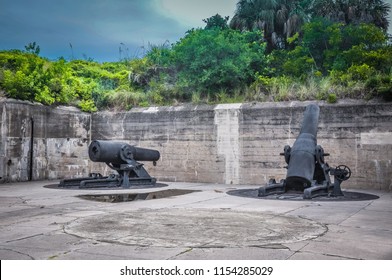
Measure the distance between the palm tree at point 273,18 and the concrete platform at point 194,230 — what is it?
16941 mm

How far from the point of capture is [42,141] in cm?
1375

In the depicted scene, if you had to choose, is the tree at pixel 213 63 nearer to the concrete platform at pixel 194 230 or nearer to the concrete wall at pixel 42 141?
the concrete wall at pixel 42 141

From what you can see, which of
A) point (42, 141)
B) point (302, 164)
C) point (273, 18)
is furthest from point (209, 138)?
point (273, 18)

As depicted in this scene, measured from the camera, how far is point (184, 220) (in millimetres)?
5680

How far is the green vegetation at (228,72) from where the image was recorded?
13344mm

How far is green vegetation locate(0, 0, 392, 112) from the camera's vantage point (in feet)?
43.8

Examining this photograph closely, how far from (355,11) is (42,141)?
13.9m

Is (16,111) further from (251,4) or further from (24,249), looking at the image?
(251,4)

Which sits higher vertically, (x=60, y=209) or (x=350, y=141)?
(x=350, y=141)

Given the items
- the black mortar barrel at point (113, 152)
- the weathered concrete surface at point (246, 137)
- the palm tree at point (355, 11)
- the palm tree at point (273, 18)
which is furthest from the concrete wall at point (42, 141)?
the palm tree at point (273, 18)

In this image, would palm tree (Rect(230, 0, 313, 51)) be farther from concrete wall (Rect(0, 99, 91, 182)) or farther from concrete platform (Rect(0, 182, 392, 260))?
concrete platform (Rect(0, 182, 392, 260))

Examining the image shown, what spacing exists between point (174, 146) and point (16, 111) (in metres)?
5.10

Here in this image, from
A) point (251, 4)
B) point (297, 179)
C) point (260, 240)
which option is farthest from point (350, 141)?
point (251, 4)

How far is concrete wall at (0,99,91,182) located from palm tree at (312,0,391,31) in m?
11.9
